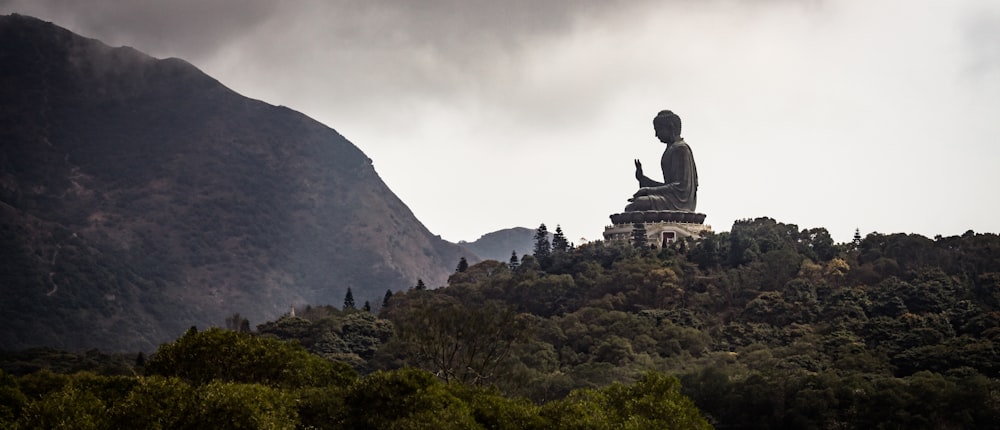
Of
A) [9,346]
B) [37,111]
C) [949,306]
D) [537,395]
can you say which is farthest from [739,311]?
[37,111]

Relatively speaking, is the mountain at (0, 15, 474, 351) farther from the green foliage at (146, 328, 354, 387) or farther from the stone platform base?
the green foliage at (146, 328, 354, 387)

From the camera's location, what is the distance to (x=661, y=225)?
291ft

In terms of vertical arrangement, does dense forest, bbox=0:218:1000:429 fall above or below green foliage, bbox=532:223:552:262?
below

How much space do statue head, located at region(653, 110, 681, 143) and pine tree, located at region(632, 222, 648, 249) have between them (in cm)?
697

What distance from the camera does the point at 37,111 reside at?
164000 mm

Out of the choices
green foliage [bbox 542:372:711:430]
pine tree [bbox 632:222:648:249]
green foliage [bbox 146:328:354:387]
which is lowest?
green foliage [bbox 542:372:711:430]

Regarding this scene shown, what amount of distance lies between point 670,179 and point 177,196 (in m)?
91.2

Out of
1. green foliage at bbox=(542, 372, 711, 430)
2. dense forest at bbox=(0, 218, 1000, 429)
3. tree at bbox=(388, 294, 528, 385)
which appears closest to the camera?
green foliage at bbox=(542, 372, 711, 430)

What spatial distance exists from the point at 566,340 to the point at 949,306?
20.0 meters

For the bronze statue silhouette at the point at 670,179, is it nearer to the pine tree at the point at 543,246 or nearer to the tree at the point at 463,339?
the pine tree at the point at 543,246

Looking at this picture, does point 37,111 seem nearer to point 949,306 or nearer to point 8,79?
point 8,79

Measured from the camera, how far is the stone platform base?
8834 centimetres

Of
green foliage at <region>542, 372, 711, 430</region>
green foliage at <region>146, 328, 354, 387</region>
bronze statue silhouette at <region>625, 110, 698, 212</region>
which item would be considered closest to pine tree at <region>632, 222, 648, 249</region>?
bronze statue silhouette at <region>625, 110, 698, 212</region>

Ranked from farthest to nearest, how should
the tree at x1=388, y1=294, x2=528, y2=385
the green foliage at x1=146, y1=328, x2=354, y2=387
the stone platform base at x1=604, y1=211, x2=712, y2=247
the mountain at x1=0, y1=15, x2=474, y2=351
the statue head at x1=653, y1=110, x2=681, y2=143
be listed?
the mountain at x1=0, y1=15, x2=474, y2=351, the statue head at x1=653, y1=110, x2=681, y2=143, the stone platform base at x1=604, y1=211, x2=712, y2=247, the tree at x1=388, y1=294, x2=528, y2=385, the green foliage at x1=146, y1=328, x2=354, y2=387
